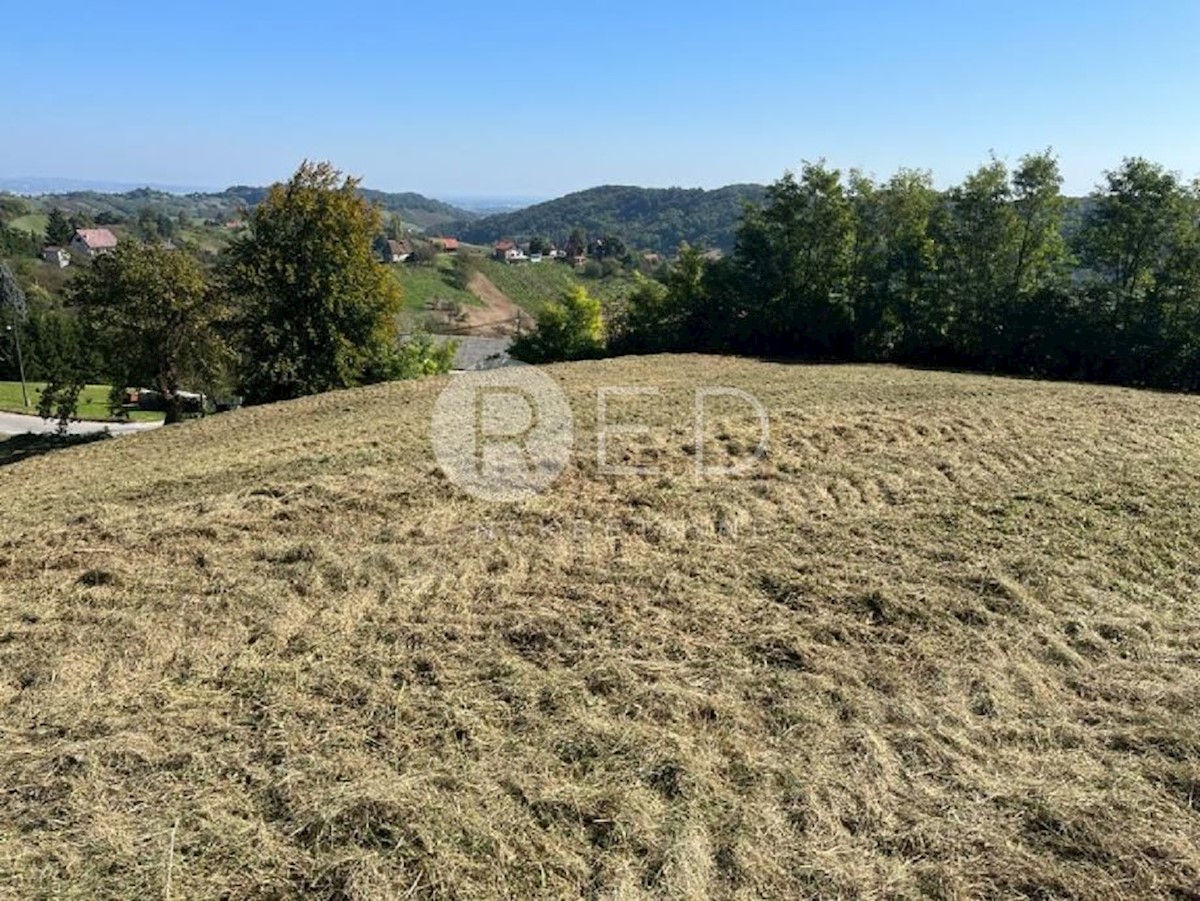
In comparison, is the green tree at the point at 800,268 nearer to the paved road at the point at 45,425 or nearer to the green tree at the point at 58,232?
the paved road at the point at 45,425

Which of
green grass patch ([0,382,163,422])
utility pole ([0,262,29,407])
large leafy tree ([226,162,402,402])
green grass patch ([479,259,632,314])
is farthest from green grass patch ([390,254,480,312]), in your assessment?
large leafy tree ([226,162,402,402])

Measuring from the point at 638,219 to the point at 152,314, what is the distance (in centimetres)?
16587

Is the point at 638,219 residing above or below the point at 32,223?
above

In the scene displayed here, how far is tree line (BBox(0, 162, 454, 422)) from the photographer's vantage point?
16578 mm

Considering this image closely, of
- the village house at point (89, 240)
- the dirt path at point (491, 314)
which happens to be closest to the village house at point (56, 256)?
the village house at point (89, 240)

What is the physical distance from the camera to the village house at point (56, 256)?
70.0 meters

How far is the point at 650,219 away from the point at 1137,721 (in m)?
174

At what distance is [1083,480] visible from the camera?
6918 millimetres

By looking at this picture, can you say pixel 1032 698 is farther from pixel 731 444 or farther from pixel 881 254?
pixel 881 254

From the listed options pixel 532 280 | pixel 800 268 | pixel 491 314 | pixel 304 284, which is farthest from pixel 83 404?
pixel 532 280

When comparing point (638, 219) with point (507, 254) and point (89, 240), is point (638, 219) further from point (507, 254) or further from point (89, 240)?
point (89, 240)

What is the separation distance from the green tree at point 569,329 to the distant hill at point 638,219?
10318cm

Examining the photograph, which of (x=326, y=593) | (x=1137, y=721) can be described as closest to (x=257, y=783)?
(x=326, y=593)

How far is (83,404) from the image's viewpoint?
31656 millimetres
